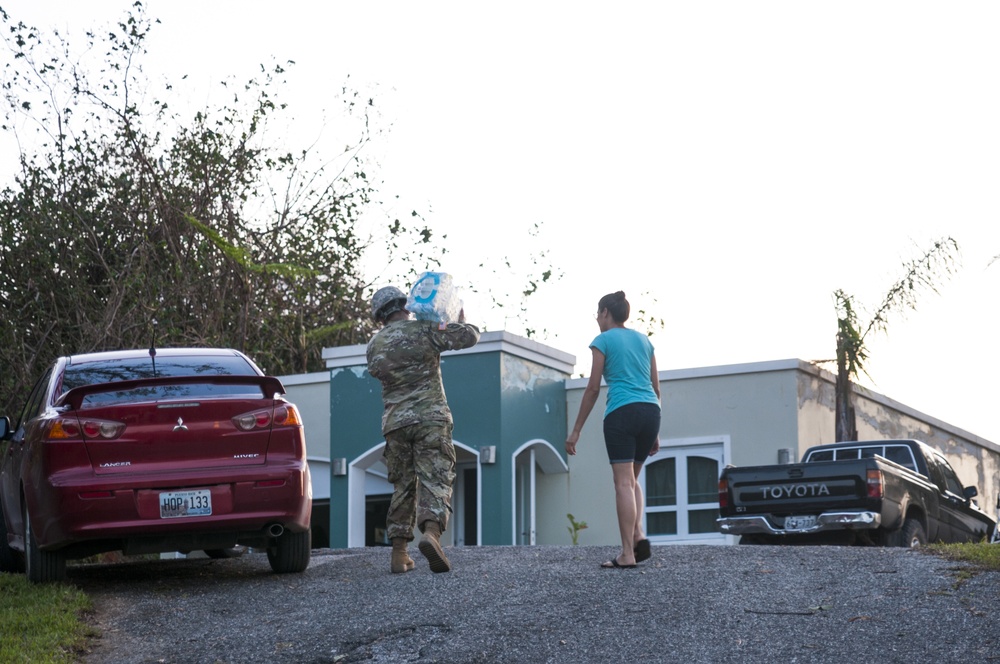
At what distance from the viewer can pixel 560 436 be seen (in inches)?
858

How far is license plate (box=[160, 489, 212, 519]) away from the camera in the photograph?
8344 millimetres

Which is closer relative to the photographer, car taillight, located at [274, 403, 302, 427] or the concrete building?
car taillight, located at [274, 403, 302, 427]

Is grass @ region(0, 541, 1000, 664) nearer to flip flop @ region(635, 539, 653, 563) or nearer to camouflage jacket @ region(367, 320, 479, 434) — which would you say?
flip flop @ region(635, 539, 653, 563)

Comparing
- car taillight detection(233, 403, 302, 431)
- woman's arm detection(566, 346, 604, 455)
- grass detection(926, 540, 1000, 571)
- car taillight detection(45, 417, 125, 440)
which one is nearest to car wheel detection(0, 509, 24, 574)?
car taillight detection(45, 417, 125, 440)

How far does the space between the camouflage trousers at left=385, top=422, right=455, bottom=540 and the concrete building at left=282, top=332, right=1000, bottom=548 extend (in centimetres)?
1150

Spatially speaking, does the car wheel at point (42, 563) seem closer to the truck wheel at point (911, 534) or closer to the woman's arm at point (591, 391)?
the woman's arm at point (591, 391)

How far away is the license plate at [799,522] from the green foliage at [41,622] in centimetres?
754

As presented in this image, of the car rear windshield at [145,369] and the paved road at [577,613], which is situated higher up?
the car rear windshield at [145,369]

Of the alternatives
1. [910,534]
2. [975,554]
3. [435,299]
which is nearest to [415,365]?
[435,299]

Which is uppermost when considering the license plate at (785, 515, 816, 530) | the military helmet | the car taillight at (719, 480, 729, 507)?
the military helmet

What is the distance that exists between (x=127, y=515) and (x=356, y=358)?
1333cm

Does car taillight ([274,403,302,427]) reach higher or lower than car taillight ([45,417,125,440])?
higher

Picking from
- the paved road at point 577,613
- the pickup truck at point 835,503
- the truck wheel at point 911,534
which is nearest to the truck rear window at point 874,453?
the pickup truck at point 835,503

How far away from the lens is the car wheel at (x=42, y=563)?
28.6 feet
